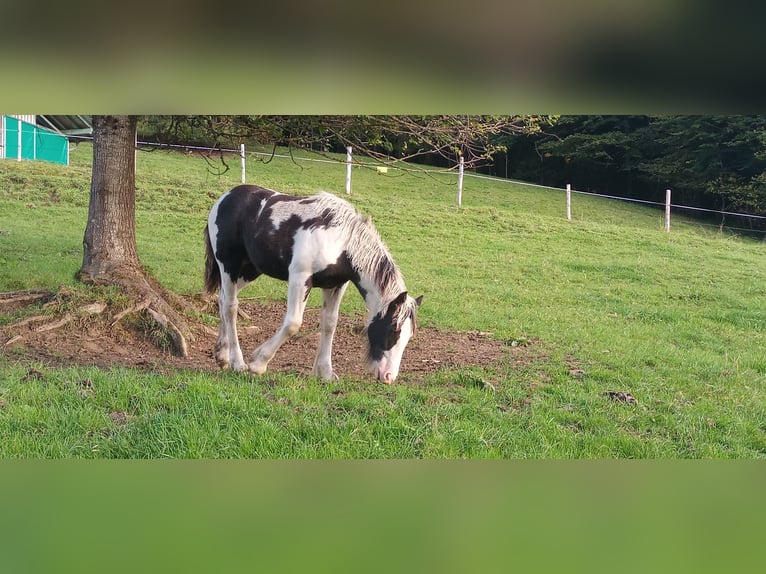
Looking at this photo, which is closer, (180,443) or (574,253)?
(180,443)

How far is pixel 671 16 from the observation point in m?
0.85

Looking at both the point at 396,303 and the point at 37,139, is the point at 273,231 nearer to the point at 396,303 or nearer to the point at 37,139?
the point at 396,303

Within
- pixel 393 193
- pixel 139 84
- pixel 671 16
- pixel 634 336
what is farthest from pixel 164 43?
pixel 393 193

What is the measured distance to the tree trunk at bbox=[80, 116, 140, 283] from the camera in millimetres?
6898

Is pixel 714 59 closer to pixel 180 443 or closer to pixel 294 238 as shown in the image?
pixel 180 443

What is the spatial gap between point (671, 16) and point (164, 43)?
81cm

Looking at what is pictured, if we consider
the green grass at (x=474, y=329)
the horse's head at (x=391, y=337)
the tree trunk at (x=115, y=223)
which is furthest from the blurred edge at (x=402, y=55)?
the tree trunk at (x=115, y=223)

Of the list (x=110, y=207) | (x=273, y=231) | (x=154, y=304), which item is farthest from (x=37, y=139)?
(x=273, y=231)

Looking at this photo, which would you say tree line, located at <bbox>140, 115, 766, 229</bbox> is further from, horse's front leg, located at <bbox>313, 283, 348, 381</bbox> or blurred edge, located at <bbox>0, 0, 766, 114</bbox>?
blurred edge, located at <bbox>0, 0, 766, 114</bbox>

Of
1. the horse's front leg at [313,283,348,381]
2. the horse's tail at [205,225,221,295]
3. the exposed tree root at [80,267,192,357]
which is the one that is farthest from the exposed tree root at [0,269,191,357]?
the horse's front leg at [313,283,348,381]

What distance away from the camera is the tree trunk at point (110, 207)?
22.6 ft

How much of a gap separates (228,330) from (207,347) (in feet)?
2.87

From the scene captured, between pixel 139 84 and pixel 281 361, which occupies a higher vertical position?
pixel 139 84

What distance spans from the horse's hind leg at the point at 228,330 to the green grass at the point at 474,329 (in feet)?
2.28
